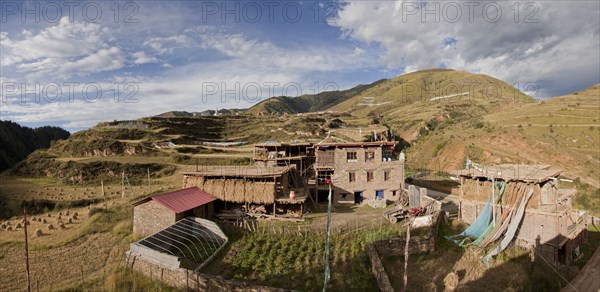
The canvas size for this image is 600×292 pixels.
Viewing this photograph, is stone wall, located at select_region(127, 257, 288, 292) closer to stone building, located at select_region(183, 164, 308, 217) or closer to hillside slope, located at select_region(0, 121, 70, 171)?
stone building, located at select_region(183, 164, 308, 217)

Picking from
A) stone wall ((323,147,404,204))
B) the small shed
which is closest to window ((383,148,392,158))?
stone wall ((323,147,404,204))

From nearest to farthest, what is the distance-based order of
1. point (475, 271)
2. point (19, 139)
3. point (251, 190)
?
point (475, 271) → point (251, 190) → point (19, 139)

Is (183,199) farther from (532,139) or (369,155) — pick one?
(532,139)

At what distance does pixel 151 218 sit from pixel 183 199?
9.54 feet

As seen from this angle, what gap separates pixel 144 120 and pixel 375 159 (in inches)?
3011

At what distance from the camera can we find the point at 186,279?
1695cm

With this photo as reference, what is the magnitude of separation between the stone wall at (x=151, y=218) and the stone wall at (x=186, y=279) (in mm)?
6147

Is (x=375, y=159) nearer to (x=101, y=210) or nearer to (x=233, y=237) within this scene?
(x=233, y=237)

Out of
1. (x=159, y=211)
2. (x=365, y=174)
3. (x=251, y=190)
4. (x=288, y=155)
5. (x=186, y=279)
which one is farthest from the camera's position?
(x=288, y=155)

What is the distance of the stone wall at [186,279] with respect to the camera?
15.7 meters

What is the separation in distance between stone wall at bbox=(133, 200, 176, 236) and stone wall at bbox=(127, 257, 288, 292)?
6.15m

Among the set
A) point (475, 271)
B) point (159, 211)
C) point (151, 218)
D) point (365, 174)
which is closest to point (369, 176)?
point (365, 174)

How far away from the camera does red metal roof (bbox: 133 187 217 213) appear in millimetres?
25562

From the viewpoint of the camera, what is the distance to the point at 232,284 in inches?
618
